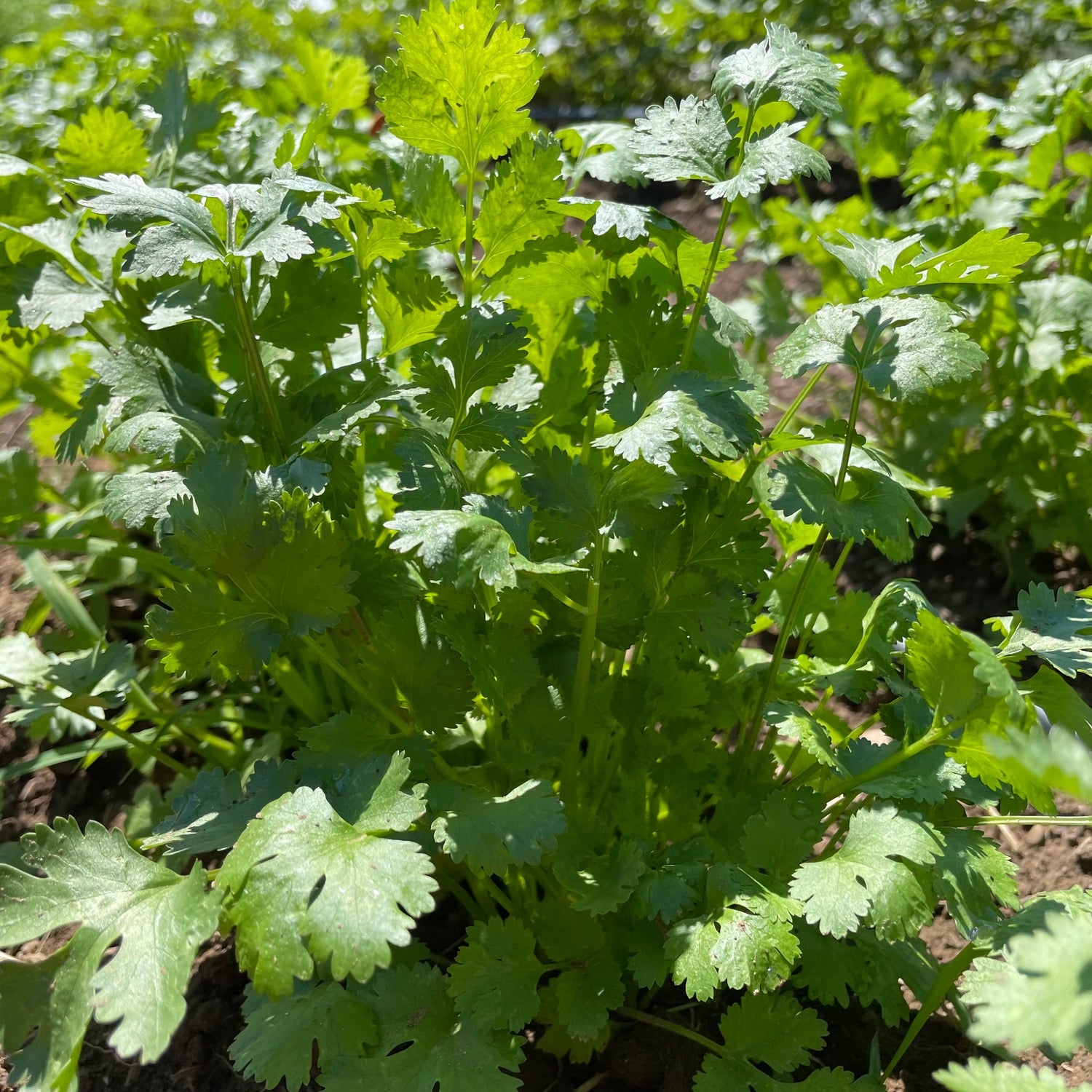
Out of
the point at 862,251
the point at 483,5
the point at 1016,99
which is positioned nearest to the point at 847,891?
the point at 862,251

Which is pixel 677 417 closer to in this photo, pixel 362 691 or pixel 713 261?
pixel 713 261

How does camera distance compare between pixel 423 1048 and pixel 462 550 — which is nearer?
pixel 462 550

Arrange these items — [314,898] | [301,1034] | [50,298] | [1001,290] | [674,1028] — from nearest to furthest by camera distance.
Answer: [314,898], [301,1034], [674,1028], [50,298], [1001,290]

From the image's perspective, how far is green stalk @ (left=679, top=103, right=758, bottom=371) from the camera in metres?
1.04

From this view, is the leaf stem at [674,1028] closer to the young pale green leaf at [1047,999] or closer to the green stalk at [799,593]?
the green stalk at [799,593]

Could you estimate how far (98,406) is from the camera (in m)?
1.19

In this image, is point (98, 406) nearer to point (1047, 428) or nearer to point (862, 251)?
point (862, 251)

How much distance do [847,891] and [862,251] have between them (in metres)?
0.68

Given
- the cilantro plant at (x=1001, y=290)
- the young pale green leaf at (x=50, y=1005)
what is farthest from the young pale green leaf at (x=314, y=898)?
the cilantro plant at (x=1001, y=290)

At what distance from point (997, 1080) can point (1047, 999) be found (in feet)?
0.40

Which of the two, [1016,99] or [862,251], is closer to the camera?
[862,251]

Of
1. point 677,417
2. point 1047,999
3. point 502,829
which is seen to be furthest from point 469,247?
point 1047,999

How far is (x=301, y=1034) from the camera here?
0.96 metres

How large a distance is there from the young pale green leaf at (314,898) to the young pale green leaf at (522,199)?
0.63m
